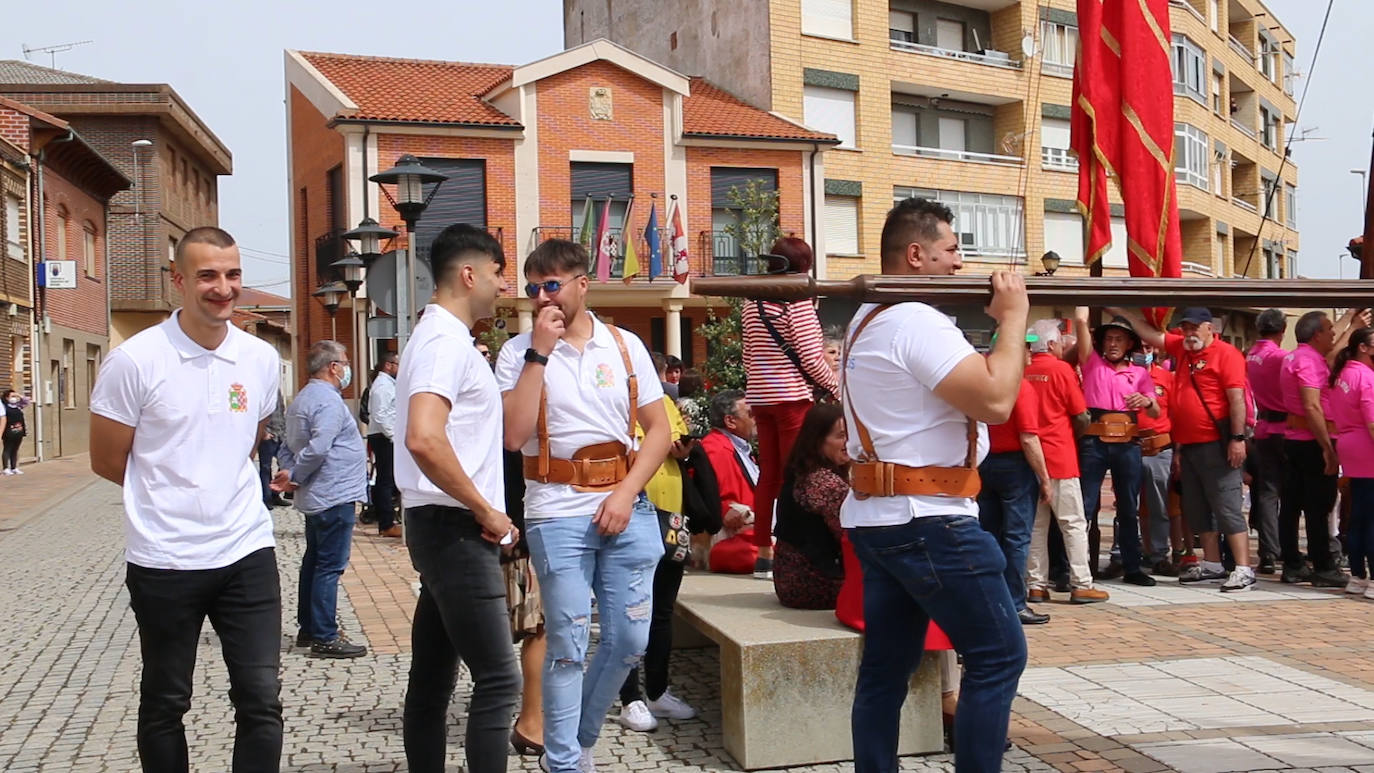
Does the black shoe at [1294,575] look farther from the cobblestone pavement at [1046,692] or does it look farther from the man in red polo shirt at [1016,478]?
the man in red polo shirt at [1016,478]

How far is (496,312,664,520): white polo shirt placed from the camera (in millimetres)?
4773

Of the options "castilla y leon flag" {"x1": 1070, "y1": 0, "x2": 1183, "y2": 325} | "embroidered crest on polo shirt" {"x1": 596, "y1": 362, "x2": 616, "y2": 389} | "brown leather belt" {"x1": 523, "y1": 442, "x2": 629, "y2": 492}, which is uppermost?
"castilla y leon flag" {"x1": 1070, "y1": 0, "x2": 1183, "y2": 325}

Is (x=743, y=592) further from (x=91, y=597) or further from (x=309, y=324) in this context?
(x=309, y=324)

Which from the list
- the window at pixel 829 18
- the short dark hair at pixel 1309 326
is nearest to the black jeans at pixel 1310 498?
the short dark hair at pixel 1309 326

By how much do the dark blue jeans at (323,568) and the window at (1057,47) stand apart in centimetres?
3512

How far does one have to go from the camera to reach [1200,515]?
33.4 ft

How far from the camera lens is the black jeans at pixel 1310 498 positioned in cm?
1018

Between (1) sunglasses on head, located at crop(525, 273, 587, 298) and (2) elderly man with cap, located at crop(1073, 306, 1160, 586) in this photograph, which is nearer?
(1) sunglasses on head, located at crop(525, 273, 587, 298)

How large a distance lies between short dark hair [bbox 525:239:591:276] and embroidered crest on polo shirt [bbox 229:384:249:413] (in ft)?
3.46

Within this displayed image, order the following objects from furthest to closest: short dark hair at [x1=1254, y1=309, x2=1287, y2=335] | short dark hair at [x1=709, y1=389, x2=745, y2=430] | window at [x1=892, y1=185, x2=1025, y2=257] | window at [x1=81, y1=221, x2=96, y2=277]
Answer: window at [x1=81, y1=221, x2=96, y2=277]
window at [x1=892, y1=185, x2=1025, y2=257]
short dark hair at [x1=1254, y1=309, x2=1287, y2=335]
short dark hair at [x1=709, y1=389, x2=745, y2=430]

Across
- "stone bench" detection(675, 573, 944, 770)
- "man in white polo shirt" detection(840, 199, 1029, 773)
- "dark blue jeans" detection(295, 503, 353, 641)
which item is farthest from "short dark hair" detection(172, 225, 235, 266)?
"dark blue jeans" detection(295, 503, 353, 641)

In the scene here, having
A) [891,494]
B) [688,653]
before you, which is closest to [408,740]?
[891,494]

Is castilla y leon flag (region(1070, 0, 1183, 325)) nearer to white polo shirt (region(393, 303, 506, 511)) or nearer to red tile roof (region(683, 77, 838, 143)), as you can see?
white polo shirt (region(393, 303, 506, 511))

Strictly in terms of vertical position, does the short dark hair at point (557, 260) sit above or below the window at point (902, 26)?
below
